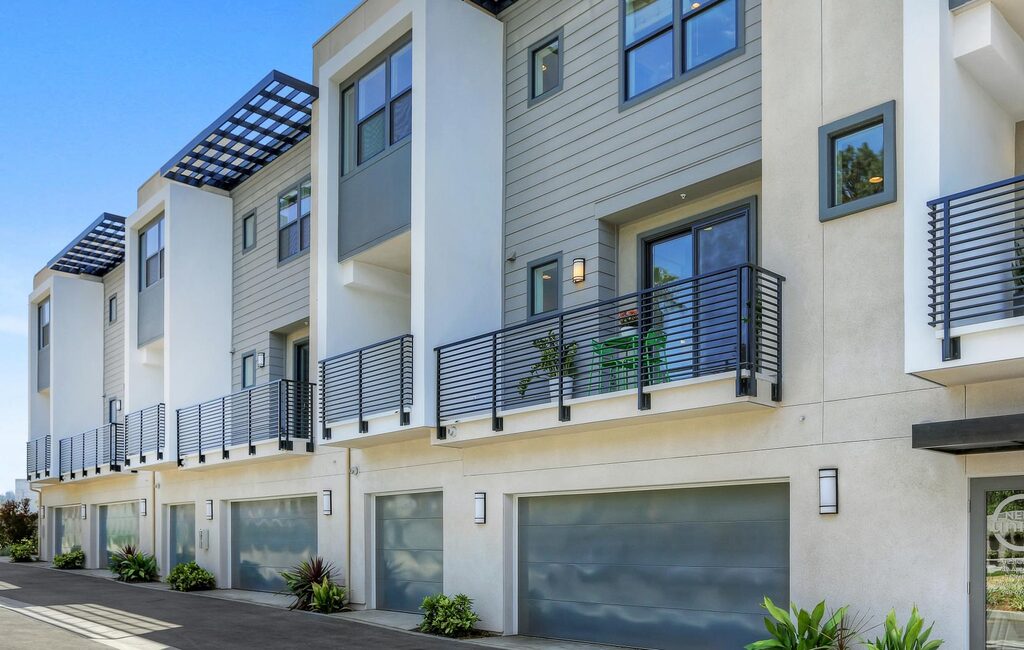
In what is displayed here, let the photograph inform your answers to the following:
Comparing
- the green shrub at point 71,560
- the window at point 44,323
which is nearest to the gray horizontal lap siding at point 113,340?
the window at point 44,323

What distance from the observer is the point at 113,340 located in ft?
92.8

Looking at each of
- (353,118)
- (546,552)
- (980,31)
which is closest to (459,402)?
(546,552)

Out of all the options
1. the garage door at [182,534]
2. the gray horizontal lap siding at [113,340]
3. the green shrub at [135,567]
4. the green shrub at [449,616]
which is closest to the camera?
the green shrub at [449,616]

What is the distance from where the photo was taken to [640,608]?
1117 cm

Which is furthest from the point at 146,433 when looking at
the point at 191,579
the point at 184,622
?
the point at 184,622

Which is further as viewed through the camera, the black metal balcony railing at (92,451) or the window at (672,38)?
the black metal balcony railing at (92,451)

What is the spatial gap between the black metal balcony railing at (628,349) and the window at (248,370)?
340 inches

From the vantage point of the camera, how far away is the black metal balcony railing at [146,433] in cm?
2109

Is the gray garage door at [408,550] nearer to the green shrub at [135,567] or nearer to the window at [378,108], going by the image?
the window at [378,108]

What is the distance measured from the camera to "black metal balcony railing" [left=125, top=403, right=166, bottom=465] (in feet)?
69.2

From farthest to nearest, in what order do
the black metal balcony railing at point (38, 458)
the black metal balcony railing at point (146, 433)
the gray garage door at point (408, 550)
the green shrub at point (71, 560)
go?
1. the black metal balcony railing at point (38, 458)
2. the green shrub at point (71, 560)
3. the black metal balcony railing at point (146, 433)
4. the gray garage door at point (408, 550)

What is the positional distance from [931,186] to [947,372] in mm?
1619

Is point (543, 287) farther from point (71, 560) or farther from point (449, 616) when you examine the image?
point (71, 560)

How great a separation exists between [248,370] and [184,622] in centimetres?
755
